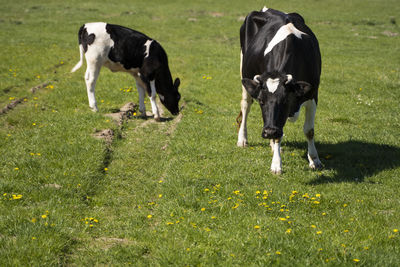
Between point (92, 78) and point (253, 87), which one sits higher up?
point (253, 87)

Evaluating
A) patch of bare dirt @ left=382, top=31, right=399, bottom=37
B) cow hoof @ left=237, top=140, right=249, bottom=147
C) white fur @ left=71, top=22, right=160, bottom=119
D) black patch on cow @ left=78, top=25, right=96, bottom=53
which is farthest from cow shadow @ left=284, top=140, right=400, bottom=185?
patch of bare dirt @ left=382, top=31, right=399, bottom=37

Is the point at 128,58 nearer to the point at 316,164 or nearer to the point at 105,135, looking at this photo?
the point at 105,135

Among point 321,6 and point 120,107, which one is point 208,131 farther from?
point 321,6

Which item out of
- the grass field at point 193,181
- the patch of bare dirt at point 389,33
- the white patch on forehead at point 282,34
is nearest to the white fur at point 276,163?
the grass field at point 193,181

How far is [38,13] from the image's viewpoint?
3756 centimetres

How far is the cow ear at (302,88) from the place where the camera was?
7.45m

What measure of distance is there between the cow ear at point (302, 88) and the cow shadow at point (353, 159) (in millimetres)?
1593

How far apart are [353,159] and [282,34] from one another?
2932 mm

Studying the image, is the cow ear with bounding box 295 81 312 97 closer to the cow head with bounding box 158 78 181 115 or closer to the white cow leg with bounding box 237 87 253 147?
the white cow leg with bounding box 237 87 253 147

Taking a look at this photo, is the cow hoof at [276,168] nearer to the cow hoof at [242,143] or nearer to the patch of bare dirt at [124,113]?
the cow hoof at [242,143]

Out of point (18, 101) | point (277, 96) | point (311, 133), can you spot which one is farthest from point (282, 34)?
point (18, 101)

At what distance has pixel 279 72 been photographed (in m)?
7.67

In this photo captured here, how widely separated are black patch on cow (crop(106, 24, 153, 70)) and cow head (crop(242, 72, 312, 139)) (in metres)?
5.65

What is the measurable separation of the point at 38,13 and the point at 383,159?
35086 mm
